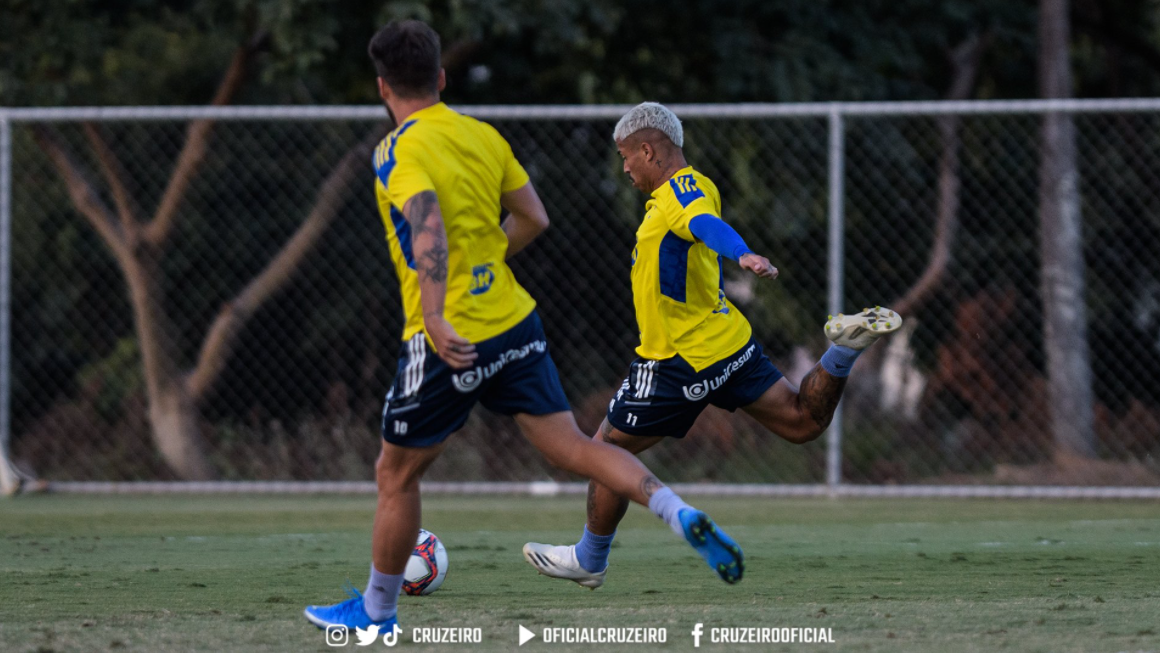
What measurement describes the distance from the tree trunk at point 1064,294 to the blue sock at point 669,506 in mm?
6315

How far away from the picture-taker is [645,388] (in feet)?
17.3

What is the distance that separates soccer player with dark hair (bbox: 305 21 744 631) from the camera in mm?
3949

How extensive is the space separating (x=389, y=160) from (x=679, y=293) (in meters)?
1.55

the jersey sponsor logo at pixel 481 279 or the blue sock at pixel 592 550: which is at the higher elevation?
the jersey sponsor logo at pixel 481 279

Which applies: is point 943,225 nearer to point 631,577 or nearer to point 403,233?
point 631,577

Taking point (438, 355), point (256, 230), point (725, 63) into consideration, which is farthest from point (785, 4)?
point (438, 355)

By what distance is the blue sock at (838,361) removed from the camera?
523 cm

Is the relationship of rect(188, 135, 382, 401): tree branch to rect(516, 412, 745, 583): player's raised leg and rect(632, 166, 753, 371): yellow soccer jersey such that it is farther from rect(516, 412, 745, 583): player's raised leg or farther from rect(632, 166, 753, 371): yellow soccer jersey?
rect(516, 412, 745, 583): player's raised leg

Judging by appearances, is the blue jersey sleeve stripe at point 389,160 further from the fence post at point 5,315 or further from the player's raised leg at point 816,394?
the fence post at point 5,315

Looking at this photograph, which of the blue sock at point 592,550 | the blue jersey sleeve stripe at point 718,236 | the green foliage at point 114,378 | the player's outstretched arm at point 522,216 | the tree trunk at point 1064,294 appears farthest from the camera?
the green foliage at point 114,378

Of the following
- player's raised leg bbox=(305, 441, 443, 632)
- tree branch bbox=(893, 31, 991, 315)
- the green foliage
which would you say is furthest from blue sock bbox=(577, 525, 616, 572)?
the green foliage

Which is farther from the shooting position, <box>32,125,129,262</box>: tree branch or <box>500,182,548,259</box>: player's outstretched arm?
<box>32,125,129,262</box>: tree branch

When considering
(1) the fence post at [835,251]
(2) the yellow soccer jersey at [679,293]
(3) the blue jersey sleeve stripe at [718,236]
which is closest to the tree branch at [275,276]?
(1) the fence post at [835,251]

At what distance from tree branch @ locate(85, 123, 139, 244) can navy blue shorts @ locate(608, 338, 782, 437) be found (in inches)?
270
